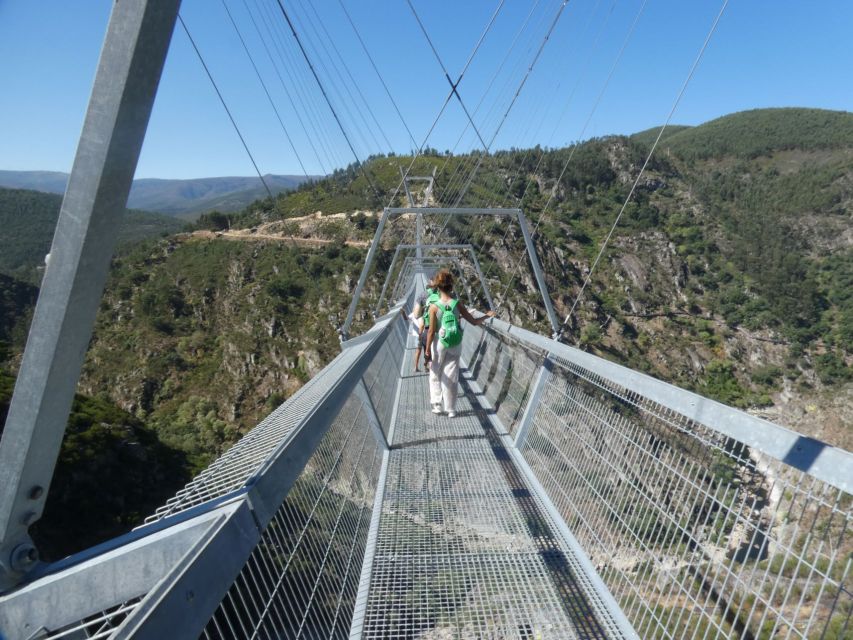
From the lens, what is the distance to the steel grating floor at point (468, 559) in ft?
7.88

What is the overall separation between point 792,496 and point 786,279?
300 ft

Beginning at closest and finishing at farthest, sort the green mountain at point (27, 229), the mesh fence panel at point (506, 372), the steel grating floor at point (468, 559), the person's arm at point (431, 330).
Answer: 1. the steel grating floor at point (468, 559)
2. the mesh fence panel at point (506, 372)
3. the person's arm at point (431, 330)
4. the green mountain at point (27, 229)

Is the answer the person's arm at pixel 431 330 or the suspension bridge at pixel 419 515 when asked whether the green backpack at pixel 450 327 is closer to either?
the person's arm at pixel 431 330

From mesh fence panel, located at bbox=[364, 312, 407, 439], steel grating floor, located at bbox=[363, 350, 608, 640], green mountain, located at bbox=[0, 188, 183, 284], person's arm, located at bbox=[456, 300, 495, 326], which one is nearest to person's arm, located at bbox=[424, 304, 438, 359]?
person's arm, located at bbox=[456, 300, 495, 326]

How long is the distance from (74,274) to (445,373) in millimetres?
4141

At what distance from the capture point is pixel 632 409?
273cm

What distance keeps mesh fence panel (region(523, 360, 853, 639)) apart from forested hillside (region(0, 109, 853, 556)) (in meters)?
30.3

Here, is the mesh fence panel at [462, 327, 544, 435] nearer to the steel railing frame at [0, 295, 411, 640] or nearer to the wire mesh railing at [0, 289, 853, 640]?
the wire mesh railing at [0, 289, 853, 640]

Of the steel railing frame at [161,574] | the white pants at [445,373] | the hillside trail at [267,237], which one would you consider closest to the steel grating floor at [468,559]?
the white pants at [445,373]

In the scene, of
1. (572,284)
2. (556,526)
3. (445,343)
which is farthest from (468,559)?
(572,284)

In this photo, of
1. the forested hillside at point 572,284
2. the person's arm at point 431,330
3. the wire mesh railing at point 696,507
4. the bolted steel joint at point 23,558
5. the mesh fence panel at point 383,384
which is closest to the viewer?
the bolted steel joint at point 23,558

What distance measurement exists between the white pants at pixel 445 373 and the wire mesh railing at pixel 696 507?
1.60 metres

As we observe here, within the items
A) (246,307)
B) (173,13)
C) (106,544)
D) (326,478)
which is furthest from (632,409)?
(246,307)

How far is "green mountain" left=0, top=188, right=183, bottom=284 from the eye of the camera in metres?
76.0
